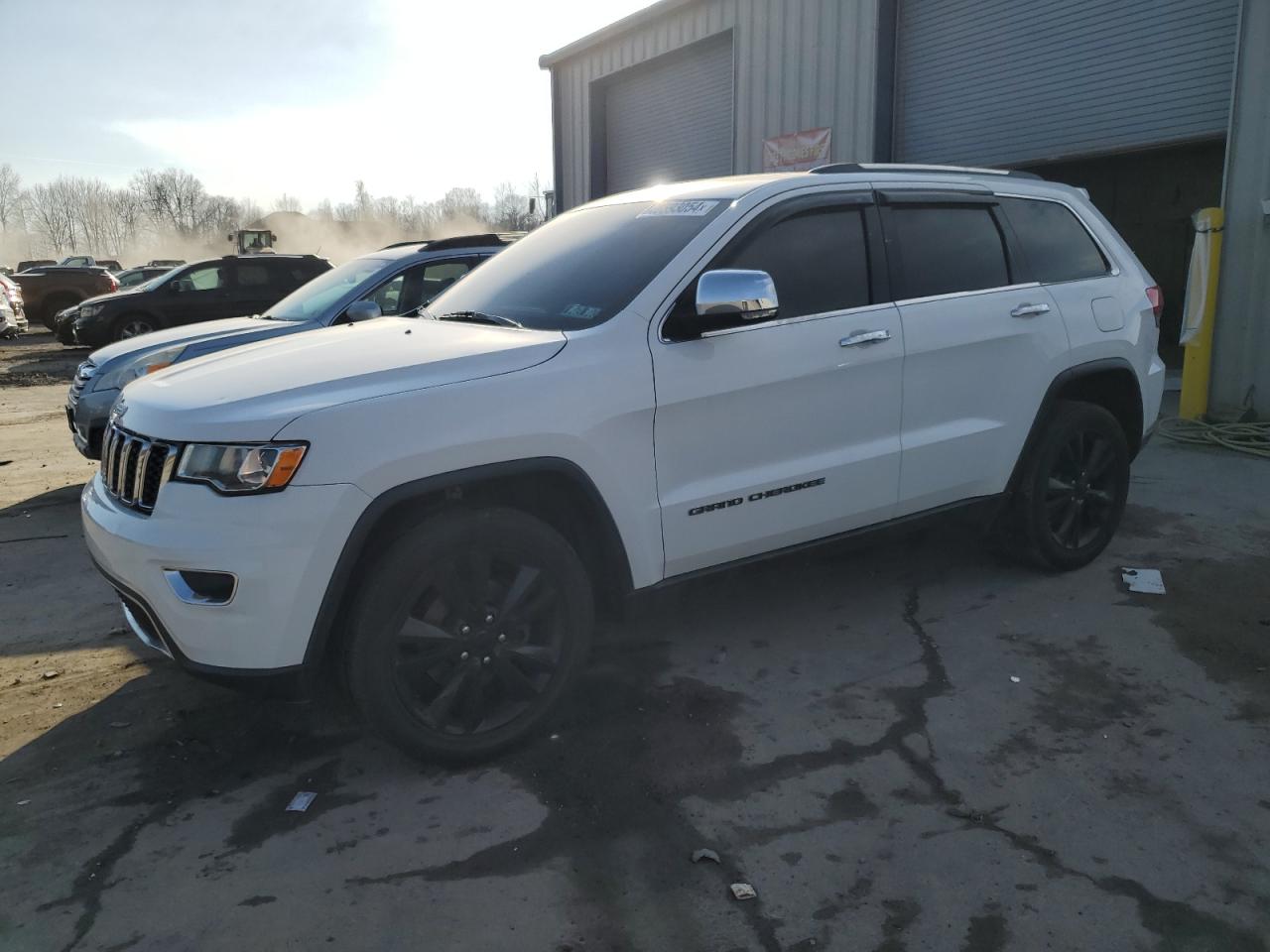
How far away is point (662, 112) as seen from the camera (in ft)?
49.7

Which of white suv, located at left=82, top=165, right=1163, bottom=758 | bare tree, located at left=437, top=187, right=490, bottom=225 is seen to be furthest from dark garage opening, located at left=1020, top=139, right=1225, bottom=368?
bare tree, located at left=437, top=187, right=490, bottom=225

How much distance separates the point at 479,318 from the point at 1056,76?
887cm

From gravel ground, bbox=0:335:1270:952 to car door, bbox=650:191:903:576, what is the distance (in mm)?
228

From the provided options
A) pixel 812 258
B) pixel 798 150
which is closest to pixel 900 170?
pixel 812 258

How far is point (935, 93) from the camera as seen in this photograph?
443 inches

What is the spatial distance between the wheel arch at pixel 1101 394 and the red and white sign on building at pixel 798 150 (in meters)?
7.87

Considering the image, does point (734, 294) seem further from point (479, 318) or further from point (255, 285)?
point (255, 285)

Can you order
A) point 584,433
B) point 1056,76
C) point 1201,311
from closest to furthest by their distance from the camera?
point 584,433 → point 1201,311 → point 1056,76

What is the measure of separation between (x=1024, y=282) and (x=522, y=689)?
2.89 metres

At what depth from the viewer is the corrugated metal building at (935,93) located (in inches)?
364

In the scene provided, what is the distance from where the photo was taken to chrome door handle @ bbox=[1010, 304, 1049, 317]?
421 cm

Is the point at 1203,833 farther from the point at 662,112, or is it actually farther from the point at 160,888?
the point at 662,112

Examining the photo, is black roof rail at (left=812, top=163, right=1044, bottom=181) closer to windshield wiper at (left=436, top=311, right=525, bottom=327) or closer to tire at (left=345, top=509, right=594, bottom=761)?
windshield wiper at (left=436, top=311, right=525, bottom=327)

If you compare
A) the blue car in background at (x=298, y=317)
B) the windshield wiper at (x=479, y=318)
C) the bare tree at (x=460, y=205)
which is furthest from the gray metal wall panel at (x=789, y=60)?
the bare tree at (x=460, y=205)
